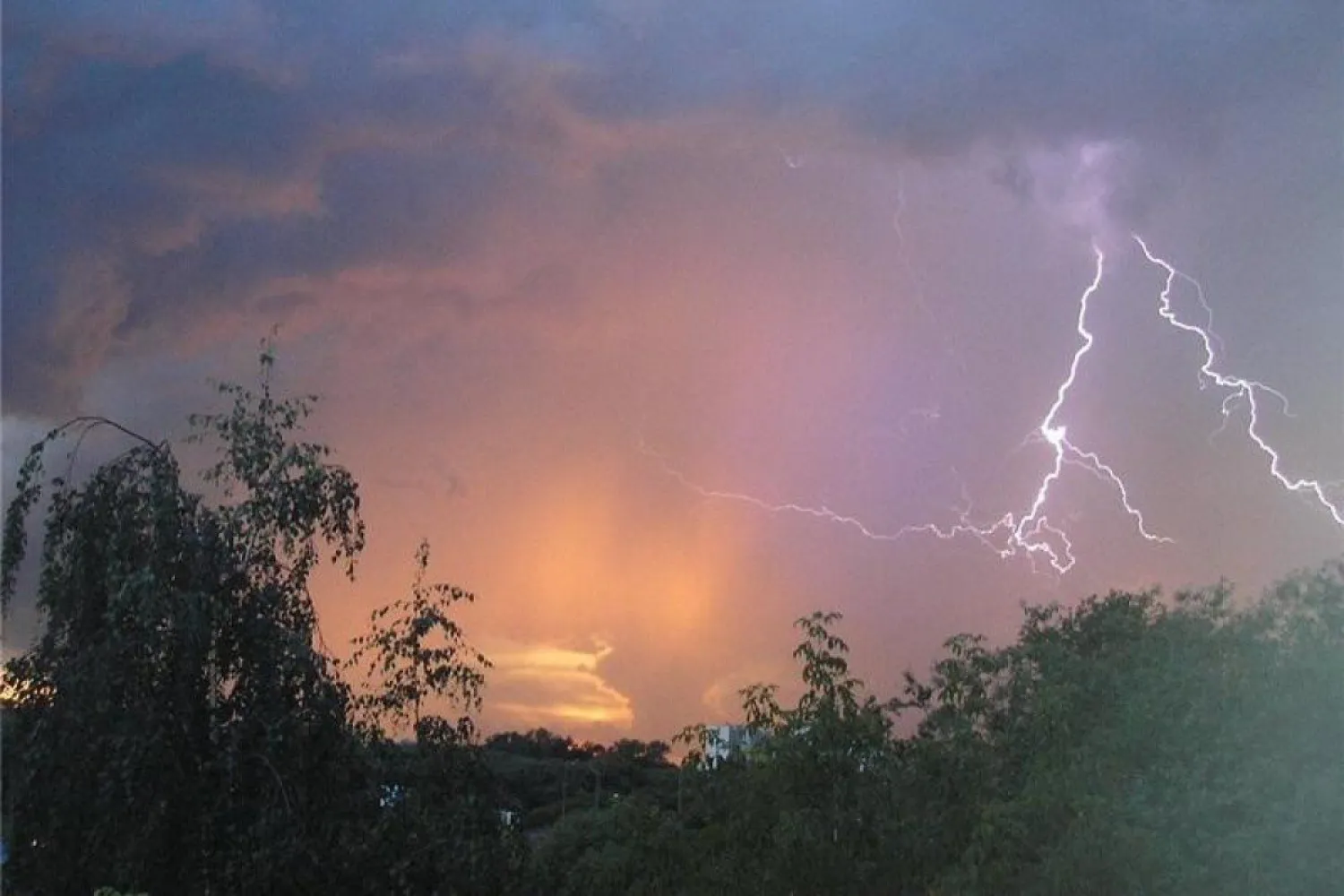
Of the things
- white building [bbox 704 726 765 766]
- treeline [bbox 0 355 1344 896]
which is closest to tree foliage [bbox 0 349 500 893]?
treeline [bbox 0 355 1344 896]

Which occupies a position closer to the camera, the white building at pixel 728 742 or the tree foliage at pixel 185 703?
the tree foliage at pixel 185 703

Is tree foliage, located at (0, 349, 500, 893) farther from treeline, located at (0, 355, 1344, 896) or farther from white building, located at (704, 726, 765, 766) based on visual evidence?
white building, located at (704, 726, 765, 766)

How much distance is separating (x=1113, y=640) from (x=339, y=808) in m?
13.2

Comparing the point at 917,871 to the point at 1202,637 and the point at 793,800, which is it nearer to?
the point at 793,800

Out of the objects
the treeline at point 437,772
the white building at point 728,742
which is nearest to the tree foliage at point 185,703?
the treeline at point 437,772

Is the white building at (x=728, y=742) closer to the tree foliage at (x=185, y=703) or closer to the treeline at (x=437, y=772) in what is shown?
the treeline at (x=437, y=772)

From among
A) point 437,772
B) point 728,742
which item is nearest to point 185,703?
point 437,772

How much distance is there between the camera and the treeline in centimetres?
→ 939

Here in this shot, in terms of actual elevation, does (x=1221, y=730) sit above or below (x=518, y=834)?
above

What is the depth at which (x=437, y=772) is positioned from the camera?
10.8 meters

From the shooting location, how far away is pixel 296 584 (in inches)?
404

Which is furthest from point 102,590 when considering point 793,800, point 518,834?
point 793,800

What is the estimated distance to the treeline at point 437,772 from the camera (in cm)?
939

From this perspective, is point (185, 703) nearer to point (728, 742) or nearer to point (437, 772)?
point (437, 772)
